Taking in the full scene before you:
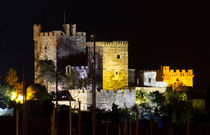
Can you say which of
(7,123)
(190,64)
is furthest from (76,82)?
(190,64)

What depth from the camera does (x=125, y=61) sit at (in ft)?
90.4

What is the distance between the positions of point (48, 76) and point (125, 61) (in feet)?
15.2

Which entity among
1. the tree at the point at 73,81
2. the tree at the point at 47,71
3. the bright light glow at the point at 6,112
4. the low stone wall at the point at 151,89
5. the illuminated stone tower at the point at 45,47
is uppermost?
the illuminated stone tower at the point at 45,47

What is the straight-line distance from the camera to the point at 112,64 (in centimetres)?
2736

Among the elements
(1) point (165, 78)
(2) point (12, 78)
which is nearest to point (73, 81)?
(2) point (12, 78)

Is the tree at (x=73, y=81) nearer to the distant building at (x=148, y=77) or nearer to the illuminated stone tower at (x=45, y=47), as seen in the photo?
the illuminated stone tower at (x=45, y=47)

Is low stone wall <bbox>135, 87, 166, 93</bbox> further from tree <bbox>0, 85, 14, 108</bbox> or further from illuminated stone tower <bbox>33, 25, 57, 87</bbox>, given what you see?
tree <bbox>0, 85, 14, 108</bbox>

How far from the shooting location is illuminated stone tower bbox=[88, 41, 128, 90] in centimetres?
2736

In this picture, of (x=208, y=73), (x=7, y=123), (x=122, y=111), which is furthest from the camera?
(x=208, y=73)

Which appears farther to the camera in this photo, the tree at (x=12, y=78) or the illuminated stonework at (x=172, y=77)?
the illuminated stonework at (x=172, y=77)

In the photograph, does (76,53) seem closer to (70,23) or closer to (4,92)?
(70,23)

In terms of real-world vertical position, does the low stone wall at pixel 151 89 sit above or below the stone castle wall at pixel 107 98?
above

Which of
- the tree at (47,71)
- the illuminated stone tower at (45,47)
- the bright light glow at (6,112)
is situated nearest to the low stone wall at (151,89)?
the tree at (47,71)

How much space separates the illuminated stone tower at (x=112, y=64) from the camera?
89.8 feet
